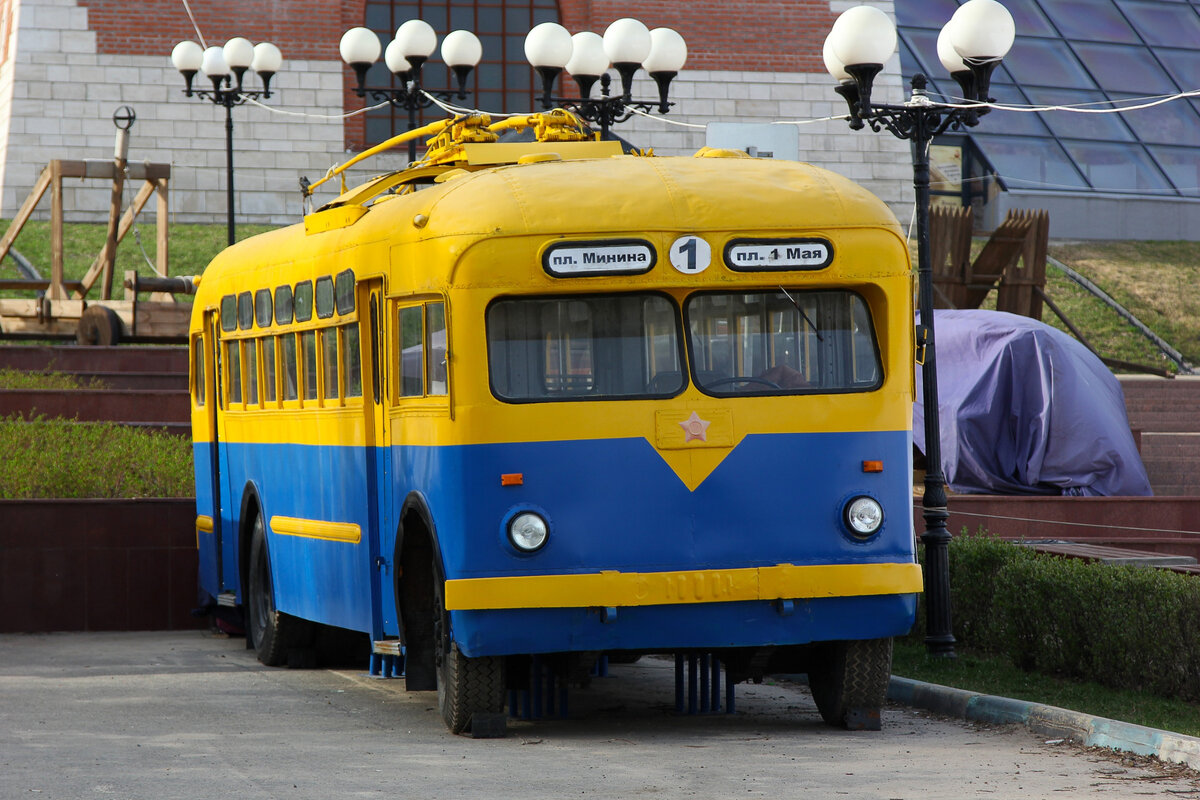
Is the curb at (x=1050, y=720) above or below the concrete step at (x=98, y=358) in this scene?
below

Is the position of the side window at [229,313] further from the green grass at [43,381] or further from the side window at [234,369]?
the green grass at [43,381]

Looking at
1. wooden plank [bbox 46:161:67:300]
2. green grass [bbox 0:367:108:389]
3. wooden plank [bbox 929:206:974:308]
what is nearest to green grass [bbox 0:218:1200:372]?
wooden plank [bbox 46:161:67:300]

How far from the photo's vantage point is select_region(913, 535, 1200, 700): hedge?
9492 mm

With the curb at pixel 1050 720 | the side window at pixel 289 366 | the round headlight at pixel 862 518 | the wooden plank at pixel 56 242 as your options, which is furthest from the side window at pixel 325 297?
the wooden plank at pixel 56 242

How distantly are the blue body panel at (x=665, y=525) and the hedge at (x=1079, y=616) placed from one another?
153 centimetres

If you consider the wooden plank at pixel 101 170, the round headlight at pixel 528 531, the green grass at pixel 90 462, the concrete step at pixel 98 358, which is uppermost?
the wooden plank at pixel 101 170

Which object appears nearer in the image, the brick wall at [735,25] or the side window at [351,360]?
the side window at [351,360]

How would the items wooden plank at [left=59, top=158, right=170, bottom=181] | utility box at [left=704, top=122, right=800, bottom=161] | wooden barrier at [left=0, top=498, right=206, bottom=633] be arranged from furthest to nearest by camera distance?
1. wooden plank at [left=59, top=158, right=170, bottom=181]
2. utility box at [left=704, top=122, right=800, bottom=161]
3. wooden barrier at [left=0, top=498, right=206, bottom=633]

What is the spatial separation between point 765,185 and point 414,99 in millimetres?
11566

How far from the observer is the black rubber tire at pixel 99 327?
79.1 feet

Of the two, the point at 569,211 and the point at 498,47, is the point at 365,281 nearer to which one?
the point at 569,211

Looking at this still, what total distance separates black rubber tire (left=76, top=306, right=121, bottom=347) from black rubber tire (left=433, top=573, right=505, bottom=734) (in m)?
16.1

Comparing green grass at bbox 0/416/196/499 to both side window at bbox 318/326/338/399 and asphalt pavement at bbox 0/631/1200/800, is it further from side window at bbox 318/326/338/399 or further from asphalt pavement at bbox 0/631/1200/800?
side window at bbox 318/326/338/399

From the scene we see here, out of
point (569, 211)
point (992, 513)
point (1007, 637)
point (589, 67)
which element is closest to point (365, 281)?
point (569, 211)
